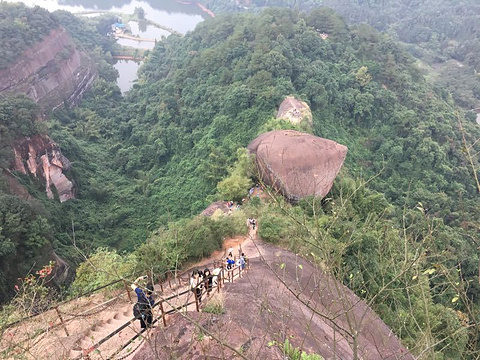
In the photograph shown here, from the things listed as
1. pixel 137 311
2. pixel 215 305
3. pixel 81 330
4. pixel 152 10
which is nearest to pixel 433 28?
pixel 152 10

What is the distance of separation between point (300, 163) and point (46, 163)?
735 inches

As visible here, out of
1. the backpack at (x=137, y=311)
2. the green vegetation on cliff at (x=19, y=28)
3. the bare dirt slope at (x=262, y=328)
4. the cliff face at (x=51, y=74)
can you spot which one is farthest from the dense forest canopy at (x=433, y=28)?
the backpack at (x=137, y=311)

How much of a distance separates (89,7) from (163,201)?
92041 millimetres

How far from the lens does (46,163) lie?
2728 cm

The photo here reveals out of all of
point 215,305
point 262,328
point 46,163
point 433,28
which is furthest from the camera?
point 433,28

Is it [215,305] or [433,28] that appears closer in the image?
[215,305]

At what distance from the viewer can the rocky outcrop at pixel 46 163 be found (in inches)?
992

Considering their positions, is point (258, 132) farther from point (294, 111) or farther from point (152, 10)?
point (152, 10)

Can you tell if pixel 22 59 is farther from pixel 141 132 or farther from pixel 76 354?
pixel 76 354

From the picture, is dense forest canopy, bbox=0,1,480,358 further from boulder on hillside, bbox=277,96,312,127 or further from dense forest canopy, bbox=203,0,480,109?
dense forest canopy, bbox=203,0,480,109

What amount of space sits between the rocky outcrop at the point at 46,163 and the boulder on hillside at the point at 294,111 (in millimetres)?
16766

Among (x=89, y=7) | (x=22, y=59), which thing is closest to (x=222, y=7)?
(x=89, y=7)

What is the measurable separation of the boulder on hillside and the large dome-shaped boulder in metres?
4.76

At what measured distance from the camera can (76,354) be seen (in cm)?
810
